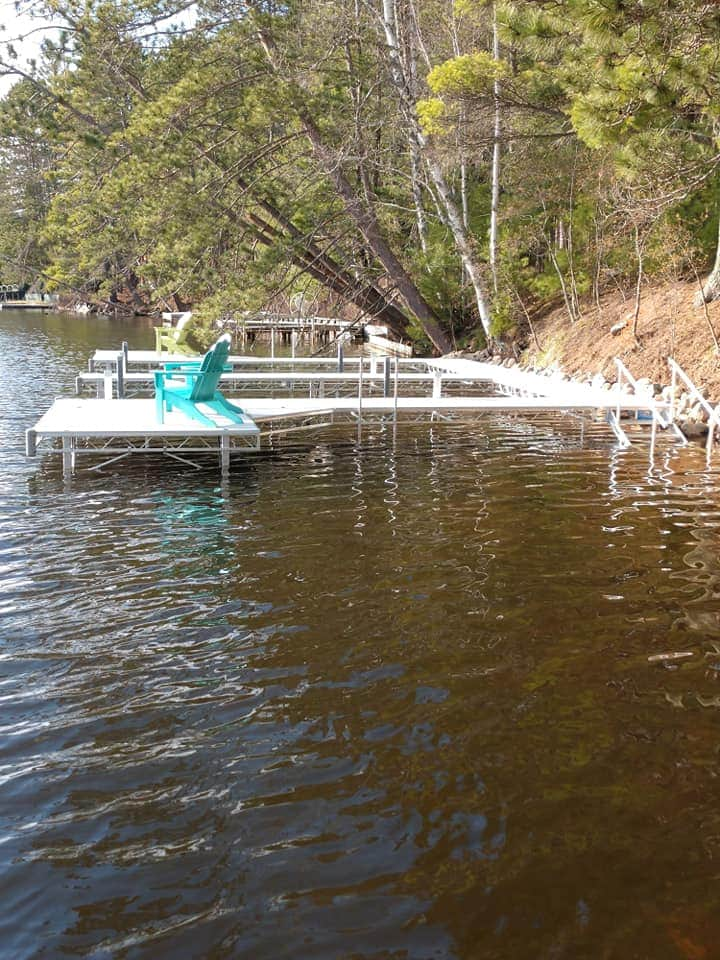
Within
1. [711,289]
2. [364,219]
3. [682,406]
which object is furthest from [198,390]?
[364,219]

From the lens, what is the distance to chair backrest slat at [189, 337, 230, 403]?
11.2 m

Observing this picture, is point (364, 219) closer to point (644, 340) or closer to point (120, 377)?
point (120, 377)

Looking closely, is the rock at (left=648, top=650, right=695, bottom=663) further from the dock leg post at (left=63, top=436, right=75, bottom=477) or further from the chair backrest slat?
the dock leg post at (left=63, top=436, right=75, bottom=477)

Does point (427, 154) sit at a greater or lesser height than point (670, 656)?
greater

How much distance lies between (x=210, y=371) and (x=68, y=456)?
1.89 metres

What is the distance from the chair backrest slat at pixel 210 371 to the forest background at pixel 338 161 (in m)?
6.66

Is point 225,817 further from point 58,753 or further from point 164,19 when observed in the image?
point 164,19

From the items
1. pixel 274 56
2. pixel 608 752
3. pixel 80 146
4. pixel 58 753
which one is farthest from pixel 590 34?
pixel 80 146

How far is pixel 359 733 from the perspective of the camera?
16.4 ft

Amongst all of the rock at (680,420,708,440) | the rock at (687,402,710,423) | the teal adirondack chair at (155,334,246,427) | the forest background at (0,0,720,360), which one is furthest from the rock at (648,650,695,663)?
the forest background at (0,0,720,360)

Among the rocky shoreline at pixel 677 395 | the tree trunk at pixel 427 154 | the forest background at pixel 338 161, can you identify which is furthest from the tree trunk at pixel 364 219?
the rocky shoreline at pixel 677 395

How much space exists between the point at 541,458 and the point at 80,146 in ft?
52.3

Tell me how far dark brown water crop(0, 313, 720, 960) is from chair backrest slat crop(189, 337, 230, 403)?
2.22 m

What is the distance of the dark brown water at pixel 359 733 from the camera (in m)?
3.69
